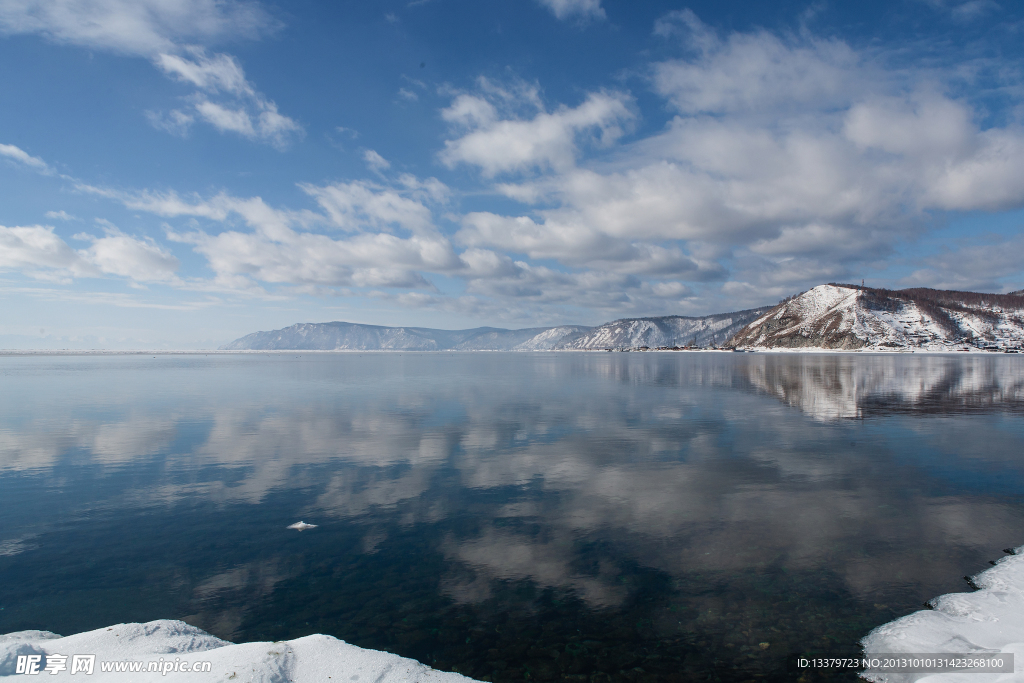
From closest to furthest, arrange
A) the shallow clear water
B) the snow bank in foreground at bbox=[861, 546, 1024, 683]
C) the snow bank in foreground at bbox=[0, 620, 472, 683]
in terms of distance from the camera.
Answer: the snow bank in foreground at bbox=[0, 620, 472, 683]
the snow bank in foreground at bbox=[861, 546, 1024, 683]
the shallow clear water

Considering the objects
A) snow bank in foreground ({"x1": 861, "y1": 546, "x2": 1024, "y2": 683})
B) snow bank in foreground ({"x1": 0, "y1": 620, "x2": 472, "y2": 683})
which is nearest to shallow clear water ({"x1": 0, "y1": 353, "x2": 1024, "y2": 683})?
snow bank in foreground ({"x1": 861, "y1": 546, "x2": 1024, "y2": 683})

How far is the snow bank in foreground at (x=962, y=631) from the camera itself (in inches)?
311

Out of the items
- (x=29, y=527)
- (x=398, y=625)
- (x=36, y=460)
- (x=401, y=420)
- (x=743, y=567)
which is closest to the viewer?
(x=398, y=625)

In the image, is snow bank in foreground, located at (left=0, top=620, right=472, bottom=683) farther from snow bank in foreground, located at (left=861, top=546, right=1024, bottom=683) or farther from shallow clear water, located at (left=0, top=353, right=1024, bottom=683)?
snow bank in foreground, located at (left=861, top=546, right=1024, bottom=683)

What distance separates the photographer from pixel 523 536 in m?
13.1

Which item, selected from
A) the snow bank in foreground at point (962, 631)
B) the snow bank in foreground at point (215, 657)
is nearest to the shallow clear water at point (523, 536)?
the snow bank in foreground at point (962, 631)

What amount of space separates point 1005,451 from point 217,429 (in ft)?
131

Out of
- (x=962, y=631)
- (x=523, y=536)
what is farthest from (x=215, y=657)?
(x=962, y=631)

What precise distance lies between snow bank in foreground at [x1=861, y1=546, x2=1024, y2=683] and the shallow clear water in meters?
0.39

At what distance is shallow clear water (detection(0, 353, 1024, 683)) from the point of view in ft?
29.7

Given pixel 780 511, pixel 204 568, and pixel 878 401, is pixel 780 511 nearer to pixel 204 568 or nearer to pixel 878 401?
pixel 204 568

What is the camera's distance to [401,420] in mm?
32719

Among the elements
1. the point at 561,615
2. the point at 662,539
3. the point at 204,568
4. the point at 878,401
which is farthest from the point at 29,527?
the point at 878,401

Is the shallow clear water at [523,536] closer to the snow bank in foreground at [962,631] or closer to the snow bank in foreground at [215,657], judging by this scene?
the snow bank in foreground at [962,631]
